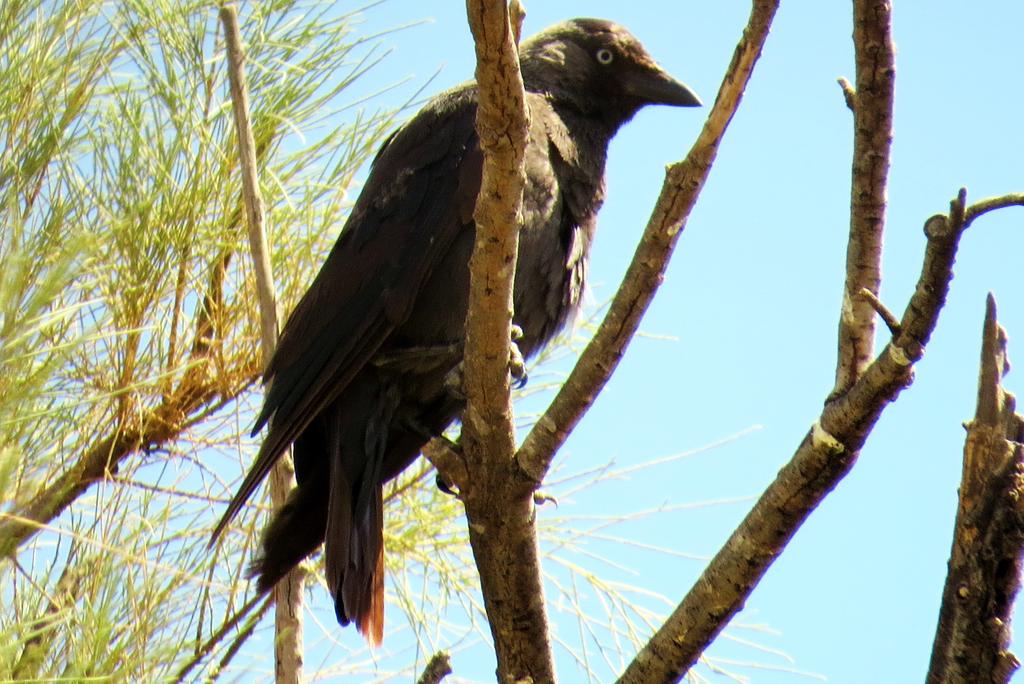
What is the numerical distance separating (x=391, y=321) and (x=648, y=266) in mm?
885

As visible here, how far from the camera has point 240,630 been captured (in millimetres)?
2756

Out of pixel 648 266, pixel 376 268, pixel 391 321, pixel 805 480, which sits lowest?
pixel 805 480

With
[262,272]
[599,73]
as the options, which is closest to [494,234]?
[262,272]

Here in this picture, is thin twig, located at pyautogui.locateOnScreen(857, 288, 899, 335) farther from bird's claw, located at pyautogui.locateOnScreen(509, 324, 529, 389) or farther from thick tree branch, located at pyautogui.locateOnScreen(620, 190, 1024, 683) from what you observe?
bird's claw, located at pyautogui.locateOnScreen(509, 324, 529, 389)

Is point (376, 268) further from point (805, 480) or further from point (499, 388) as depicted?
point (805, 480)

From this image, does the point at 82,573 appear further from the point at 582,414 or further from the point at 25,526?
the point at 582,414

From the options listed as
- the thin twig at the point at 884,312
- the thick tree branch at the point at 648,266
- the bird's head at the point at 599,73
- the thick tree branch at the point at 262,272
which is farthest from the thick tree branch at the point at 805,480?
the bird's head at the point at 599,73

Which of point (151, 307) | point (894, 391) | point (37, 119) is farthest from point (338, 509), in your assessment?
point (894, 391)

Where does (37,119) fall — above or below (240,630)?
above

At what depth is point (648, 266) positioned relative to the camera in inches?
87.4

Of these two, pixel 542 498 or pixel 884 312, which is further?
pixel 542 498

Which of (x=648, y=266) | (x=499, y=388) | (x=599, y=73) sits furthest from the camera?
(x=599, y=73)

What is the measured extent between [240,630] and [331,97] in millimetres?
1363

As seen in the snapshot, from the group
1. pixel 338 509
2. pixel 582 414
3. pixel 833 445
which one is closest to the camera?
pixel 833 445
